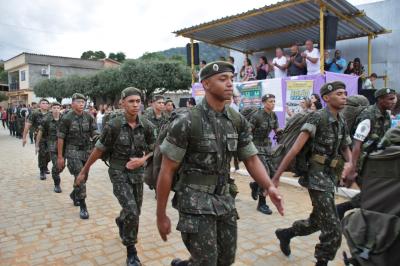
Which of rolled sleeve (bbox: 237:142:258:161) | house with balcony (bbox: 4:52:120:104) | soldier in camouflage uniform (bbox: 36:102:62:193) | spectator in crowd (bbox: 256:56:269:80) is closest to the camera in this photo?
rolled sleeve (bbox: 237:142:258:161)

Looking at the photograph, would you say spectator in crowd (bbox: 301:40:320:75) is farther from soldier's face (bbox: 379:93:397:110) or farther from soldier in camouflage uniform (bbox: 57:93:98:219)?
soldier in camouflage uniform (bbox: 57:93:98:219)

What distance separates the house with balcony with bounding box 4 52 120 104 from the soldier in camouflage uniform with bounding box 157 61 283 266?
46640 mm

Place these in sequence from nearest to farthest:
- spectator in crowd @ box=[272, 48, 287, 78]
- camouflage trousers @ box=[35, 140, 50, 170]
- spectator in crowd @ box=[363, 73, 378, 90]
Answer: camouflage trousers @ box=[35, 140, 50, 170] < spectator in crowd @ box=[272, 48, 287, 78] < spectator in crowd @ box=[363, 73, 378, 90]

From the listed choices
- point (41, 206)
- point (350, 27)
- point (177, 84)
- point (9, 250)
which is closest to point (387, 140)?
point (9, 250)

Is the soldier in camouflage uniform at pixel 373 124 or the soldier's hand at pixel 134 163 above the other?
the soldier in camouflage uniform at pixel 373 124

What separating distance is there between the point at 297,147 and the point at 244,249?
1625 mm

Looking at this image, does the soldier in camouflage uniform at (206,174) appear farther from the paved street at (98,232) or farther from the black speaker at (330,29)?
the black speaker at (330,29)

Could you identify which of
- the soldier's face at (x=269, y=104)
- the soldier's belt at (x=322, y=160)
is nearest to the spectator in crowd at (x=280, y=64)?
the soldier's face at (x=269, y=104)

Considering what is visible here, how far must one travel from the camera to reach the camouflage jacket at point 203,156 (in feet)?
8.97

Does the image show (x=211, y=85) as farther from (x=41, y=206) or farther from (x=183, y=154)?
(x=41, y=206)

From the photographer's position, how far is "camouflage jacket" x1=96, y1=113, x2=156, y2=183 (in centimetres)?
448

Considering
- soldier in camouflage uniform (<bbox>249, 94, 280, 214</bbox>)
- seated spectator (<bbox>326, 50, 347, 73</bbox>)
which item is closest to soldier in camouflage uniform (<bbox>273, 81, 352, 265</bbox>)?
soldier in camouflage uniform (<bbox>249, 94, 280, 214</bbox>)

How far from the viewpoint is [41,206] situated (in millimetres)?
6957

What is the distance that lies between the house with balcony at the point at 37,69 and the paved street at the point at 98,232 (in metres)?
42.0
